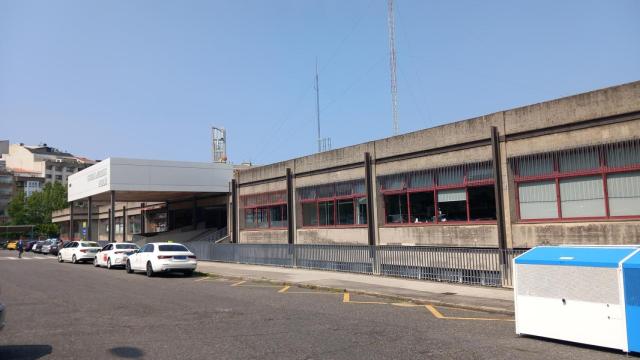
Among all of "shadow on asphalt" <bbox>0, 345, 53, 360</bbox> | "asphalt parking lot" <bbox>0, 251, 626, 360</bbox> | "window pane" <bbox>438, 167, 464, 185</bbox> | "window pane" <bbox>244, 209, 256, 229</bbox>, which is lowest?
"asphalt parking lot" <bbox>0, 251, 626, 360</bbox>

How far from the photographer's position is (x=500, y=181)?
17.7 metres

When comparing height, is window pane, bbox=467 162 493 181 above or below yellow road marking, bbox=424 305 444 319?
above

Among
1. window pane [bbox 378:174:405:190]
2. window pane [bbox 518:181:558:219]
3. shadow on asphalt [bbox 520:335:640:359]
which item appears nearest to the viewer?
shadow on asphalt [bbox 520:335:640:359]

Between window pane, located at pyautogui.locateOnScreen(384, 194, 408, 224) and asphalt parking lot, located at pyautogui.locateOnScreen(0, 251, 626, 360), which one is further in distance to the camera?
window pane, located at pyautogui.locateOnScreen(384, 194, 408, 224)

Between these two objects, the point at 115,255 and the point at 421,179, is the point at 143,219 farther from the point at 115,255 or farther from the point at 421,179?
the point at 421,179

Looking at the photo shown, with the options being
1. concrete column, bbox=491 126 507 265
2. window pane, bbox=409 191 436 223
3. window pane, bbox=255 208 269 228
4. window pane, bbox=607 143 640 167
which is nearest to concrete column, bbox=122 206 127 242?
window pane, bbox=255 208 269 228

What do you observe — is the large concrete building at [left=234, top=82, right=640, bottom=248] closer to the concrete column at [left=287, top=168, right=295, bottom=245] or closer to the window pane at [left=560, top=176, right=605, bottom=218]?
the window pane at [left=560, top=176, right=605, bottom=218]

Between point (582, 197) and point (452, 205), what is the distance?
485cm

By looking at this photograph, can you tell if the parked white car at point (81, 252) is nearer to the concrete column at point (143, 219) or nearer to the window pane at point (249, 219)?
the window pane at point (249, 219)

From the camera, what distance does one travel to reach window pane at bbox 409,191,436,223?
2053 centimetres

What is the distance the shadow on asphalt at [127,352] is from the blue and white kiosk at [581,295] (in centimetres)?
633

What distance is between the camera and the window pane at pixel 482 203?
59.7 ft

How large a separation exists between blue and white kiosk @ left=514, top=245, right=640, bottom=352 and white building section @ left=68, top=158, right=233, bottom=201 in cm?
3128

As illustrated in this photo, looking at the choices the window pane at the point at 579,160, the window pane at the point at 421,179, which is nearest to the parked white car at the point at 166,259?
the window pane at the point at 421,179
